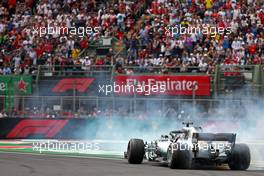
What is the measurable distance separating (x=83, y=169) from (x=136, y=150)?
2259mm

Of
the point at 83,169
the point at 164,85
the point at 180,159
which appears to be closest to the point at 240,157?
the point at 180,159

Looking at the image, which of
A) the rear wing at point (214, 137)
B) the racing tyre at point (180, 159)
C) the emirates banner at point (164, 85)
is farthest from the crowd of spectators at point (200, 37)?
the racing tyre at point (180, 159)

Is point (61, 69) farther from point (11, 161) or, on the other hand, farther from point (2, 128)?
point (11, 161)

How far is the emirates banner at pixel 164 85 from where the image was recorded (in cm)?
3036

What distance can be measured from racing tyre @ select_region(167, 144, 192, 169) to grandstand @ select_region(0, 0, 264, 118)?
1041 centimetres

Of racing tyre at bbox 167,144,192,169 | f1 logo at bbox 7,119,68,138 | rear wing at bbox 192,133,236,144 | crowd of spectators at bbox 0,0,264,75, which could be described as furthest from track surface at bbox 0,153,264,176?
crowd of spectators at bbox 0,0,264,75

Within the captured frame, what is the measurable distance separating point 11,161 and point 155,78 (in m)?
11.6

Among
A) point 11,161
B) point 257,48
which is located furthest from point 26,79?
point 11,161

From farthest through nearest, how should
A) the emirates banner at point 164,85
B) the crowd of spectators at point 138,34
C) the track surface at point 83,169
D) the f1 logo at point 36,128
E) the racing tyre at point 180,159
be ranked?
the f1 logo at point 36,128
the crowd of spectators at point 138,34
the emirates banner at point 164,85
the racing tyre at point 180,159
the track surface at point 83,169

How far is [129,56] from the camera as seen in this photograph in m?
33.7

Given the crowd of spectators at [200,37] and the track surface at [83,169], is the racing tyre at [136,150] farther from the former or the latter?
the crowd of spectators at [200,37]

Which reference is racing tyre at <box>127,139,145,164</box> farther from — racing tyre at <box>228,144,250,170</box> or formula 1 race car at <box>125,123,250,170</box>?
racing tyre at <box>228,144,250,170</box>

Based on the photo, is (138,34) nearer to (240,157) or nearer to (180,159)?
(240,157)

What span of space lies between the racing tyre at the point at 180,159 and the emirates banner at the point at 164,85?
1240 cm
